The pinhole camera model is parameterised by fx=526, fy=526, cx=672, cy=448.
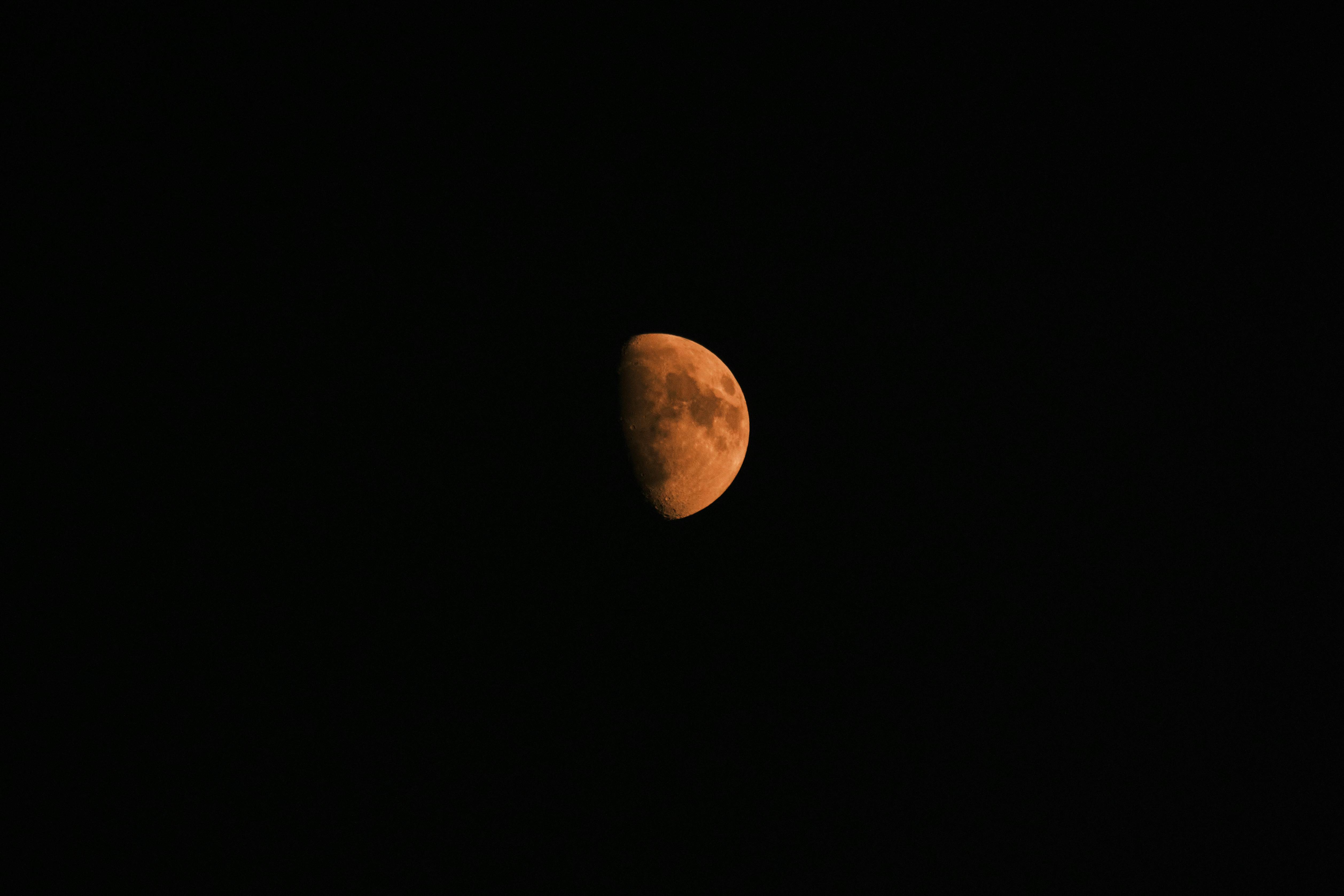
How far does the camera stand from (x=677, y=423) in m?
2.58

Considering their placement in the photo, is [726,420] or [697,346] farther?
[697,346]

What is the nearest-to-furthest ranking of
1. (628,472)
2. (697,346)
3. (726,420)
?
(628,472), (726,420), (697,346)

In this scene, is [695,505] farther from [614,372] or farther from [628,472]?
[614,372]

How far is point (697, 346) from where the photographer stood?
3.01 metres

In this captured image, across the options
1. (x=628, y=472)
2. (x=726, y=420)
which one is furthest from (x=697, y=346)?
(x=628, y=472)

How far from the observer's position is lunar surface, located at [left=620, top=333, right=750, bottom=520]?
2.55 meters

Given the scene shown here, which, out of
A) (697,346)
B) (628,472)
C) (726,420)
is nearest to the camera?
(628,472)

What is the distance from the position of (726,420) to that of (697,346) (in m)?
0.50

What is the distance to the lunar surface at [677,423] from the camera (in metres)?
2.55

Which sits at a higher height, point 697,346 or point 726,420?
point 697,346

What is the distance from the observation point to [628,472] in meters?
2.56

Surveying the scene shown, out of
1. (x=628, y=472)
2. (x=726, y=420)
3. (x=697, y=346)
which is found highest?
(x=697, y=346)

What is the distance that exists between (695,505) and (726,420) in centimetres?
49

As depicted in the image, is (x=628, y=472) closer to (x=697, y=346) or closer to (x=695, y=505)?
(x=695, y=505)
